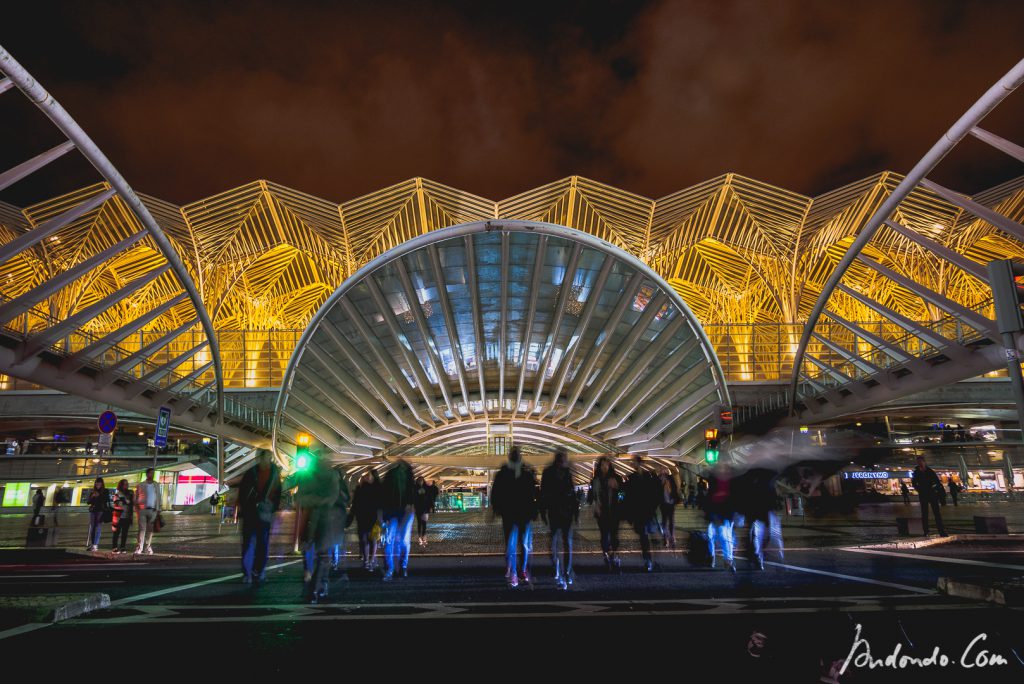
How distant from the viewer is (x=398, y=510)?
353 inches

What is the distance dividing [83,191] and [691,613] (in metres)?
43.4

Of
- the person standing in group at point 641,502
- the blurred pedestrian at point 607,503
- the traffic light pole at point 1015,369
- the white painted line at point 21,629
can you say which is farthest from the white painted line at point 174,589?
the traffic light pole at point 1015,369

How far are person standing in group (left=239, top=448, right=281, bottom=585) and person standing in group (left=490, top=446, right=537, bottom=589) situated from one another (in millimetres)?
3027

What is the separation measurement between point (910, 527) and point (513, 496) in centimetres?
1108

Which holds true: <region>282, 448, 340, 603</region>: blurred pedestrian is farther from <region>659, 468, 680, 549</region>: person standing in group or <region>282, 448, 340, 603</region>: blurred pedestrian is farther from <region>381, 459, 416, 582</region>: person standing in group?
<region>659, 468, 680, 549</region>: person standing in group

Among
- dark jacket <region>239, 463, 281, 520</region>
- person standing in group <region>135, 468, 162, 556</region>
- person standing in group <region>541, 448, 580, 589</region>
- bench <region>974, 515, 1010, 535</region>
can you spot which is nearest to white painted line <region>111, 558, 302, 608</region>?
dark jacket <region>239, 463, 281, 520</region>

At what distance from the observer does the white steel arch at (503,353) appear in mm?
23125

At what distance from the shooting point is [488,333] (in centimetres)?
2811

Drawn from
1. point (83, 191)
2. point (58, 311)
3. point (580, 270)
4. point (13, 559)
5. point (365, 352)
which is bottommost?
point (13, 559)

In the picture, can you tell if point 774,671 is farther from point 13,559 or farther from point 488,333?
point 488,333

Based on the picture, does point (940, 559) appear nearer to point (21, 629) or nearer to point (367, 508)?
point (367, 508)

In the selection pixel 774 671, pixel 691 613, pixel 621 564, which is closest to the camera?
pixel 774 671

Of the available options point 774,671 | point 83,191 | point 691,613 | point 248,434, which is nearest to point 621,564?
point 691,613

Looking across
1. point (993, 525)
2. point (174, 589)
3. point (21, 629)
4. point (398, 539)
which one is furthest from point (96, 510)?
point (993, 525)
